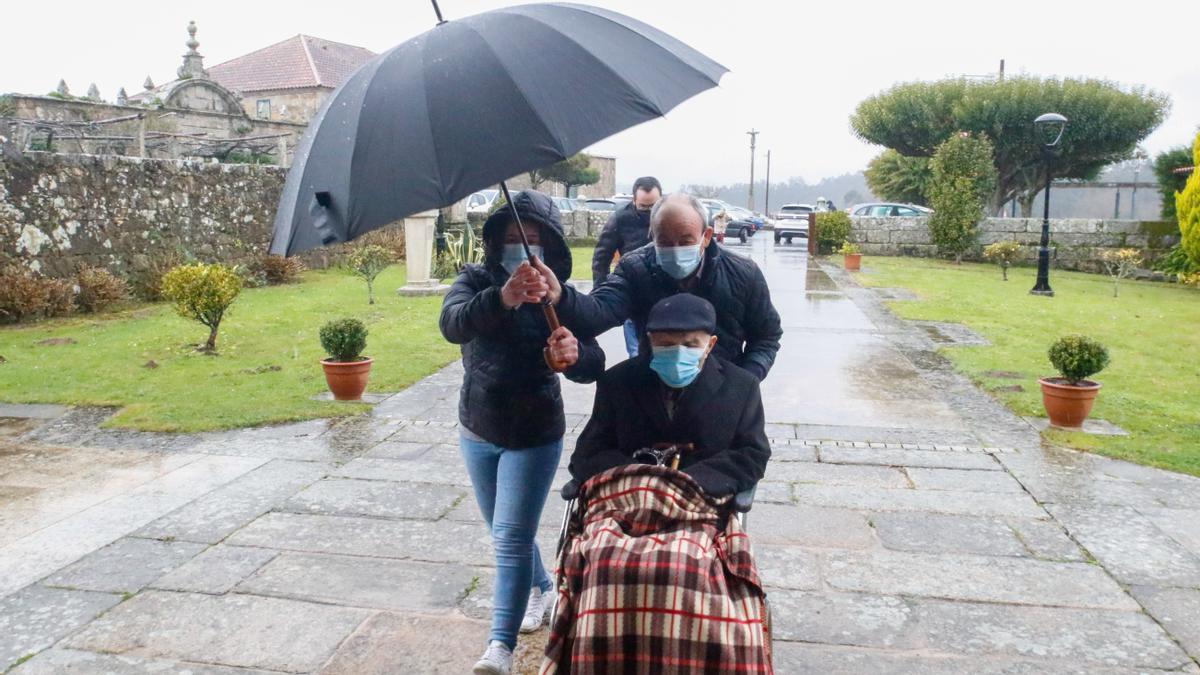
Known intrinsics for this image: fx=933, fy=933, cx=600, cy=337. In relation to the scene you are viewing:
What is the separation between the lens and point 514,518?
299 centimetres

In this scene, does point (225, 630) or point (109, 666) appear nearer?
point (109, 666)

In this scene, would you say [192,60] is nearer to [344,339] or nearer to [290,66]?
[290,66]

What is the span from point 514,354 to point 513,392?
122mm

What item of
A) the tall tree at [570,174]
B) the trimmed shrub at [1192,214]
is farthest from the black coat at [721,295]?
the tall tree at [570,174]

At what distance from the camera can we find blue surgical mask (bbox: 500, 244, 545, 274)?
2.97 metres

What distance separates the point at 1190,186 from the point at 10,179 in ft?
60.7

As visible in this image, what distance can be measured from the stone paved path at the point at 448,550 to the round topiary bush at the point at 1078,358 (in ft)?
1.70

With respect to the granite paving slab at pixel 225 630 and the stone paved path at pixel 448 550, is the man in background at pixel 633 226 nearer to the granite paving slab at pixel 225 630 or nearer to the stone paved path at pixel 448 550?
the stone paved path at pixel 448 550

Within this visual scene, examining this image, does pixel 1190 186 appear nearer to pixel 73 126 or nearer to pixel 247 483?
pixel 247 483

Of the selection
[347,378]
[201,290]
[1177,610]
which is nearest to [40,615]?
[347,378]

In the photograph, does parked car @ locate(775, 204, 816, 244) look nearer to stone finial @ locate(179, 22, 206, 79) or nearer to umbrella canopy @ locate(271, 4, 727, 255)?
stone finial @ locate(179, 22, 206, 79)

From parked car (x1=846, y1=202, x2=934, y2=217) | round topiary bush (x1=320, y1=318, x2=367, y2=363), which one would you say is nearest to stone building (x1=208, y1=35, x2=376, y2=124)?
parked car (x1=846, y1=202, x2=934, y2=217)

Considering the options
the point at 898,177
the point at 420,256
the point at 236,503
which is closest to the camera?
the point at 236,503

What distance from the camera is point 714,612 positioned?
2250 mm
